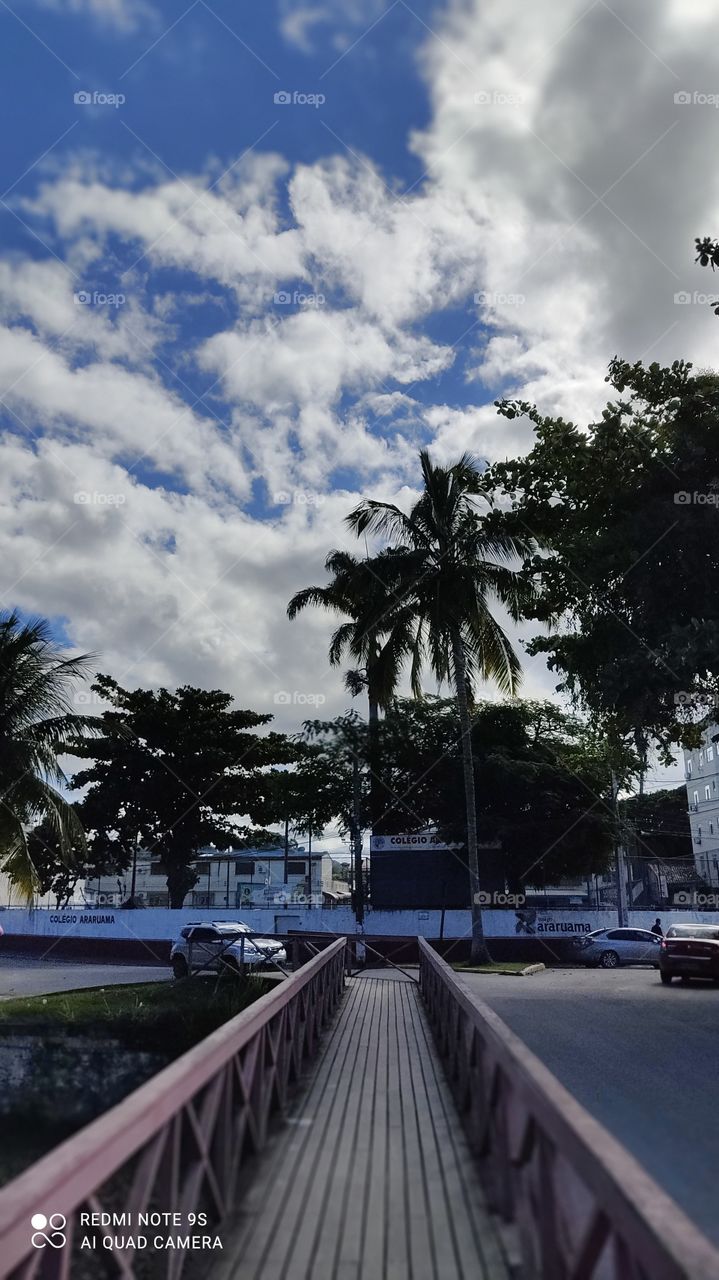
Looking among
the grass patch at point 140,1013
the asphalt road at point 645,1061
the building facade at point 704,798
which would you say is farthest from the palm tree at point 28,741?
the building facade at point 704,798

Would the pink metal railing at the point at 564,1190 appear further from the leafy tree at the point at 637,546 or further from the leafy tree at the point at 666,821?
the leafy tree at the point at 666,821

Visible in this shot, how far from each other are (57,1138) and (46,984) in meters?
15.0

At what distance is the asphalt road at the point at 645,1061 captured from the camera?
657 cm

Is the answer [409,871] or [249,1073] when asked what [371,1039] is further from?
[409,871]

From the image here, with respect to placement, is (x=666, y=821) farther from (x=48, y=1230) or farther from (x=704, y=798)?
(x=48, y=1230)

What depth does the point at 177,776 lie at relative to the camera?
46344 mm

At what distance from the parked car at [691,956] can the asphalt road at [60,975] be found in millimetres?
12991

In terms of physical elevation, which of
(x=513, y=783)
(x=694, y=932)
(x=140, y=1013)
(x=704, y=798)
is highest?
(x=704, y=798)

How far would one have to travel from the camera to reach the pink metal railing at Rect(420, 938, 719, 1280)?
253 cm

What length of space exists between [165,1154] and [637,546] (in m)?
16.9

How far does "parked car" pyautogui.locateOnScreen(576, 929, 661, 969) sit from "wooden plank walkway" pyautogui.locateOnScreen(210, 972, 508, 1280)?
2477 centimetres

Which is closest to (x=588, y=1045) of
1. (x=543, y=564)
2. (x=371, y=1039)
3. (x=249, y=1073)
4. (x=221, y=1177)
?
(x=371, y=1039)

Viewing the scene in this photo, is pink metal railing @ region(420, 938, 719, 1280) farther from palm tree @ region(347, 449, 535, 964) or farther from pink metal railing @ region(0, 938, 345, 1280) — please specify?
palm tree @ region(347, 449, 535, 964)

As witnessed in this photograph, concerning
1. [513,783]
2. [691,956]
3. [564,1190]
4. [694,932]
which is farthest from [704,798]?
[564,1190]
